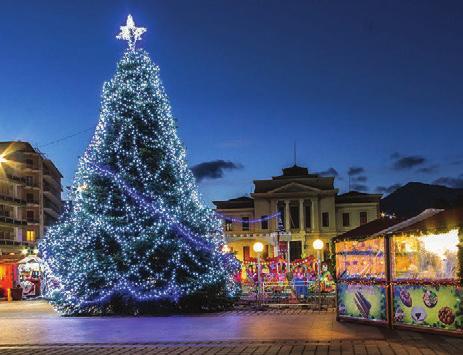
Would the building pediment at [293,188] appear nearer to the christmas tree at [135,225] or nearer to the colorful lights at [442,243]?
the christmas tree at [135,225]

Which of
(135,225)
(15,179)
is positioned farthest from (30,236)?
(135,225)

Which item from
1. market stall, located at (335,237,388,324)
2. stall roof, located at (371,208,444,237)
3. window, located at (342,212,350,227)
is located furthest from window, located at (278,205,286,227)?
stall roof, located at (371,208,444,237)

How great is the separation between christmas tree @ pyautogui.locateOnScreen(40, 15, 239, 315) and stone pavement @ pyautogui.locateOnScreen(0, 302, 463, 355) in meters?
1.47

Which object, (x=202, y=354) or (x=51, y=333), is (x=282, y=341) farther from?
(x=51, y=333)

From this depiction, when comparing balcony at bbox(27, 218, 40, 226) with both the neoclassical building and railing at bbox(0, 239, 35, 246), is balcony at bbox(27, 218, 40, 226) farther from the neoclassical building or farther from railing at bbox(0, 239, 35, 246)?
the neoclassical building

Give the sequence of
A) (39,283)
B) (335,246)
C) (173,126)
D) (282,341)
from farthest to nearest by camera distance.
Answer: (39,283)
(173,126)
(335,246)
(282,341)

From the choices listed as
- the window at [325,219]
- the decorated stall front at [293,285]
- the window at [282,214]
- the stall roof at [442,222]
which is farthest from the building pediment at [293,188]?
the stall roof at [442,222]

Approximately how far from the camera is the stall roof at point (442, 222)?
14707mm

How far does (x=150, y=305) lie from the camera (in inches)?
914

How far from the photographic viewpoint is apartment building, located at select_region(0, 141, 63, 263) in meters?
81.0

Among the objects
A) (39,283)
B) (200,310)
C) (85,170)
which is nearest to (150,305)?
(200,310)

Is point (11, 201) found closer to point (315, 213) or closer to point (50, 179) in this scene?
point (50, 179)

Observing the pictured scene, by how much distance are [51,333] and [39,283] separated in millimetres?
24538

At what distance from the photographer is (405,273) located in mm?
16703
